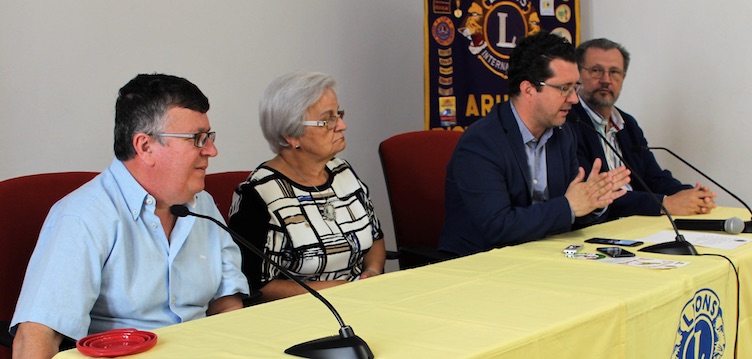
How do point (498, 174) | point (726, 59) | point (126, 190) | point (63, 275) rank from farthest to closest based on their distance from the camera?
point (726, 59), point (498, 174), point (126, 190), point (63, 275)

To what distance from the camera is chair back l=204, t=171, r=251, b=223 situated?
2.53 m

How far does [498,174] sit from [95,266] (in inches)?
51.0

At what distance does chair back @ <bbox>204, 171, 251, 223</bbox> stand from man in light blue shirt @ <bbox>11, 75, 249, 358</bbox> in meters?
0.56

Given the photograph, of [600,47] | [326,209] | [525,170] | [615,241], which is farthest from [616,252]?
[600,47]

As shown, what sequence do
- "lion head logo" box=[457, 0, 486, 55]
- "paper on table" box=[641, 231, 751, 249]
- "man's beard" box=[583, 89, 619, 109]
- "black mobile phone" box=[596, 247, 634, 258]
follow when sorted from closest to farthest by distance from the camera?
"black mobile phone" box=[596, 247, 634, 258] < "paper on table" box=[641, 231, 751, 249] < "man's beard" box=[583, 89, 619, 109] < "lion head logo" box=[457, 0, 486, 55]

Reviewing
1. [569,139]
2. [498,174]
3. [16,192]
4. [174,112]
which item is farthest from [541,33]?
[16,192]

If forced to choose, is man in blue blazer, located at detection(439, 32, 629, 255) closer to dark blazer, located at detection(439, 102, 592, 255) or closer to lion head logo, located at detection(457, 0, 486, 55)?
dark blazer, located at detection(439, 102, 592, 255)

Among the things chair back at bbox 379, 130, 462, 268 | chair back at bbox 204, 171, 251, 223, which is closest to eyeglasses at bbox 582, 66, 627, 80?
chair back at bbox 379, 130, 462, 268

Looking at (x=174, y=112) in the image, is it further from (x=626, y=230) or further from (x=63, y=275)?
(x=626, y=230)

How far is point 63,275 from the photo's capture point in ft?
5.30

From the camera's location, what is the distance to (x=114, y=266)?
5.62 feet

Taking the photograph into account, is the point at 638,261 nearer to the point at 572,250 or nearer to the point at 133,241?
the point at 572,250

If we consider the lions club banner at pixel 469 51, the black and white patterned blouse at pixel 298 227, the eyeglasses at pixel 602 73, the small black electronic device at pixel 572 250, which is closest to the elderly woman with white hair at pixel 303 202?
the black and white patterned blouse at pixel 298 227

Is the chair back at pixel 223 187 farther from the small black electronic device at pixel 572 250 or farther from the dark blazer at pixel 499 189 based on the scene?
the small black electronic device at pixel 572 250
